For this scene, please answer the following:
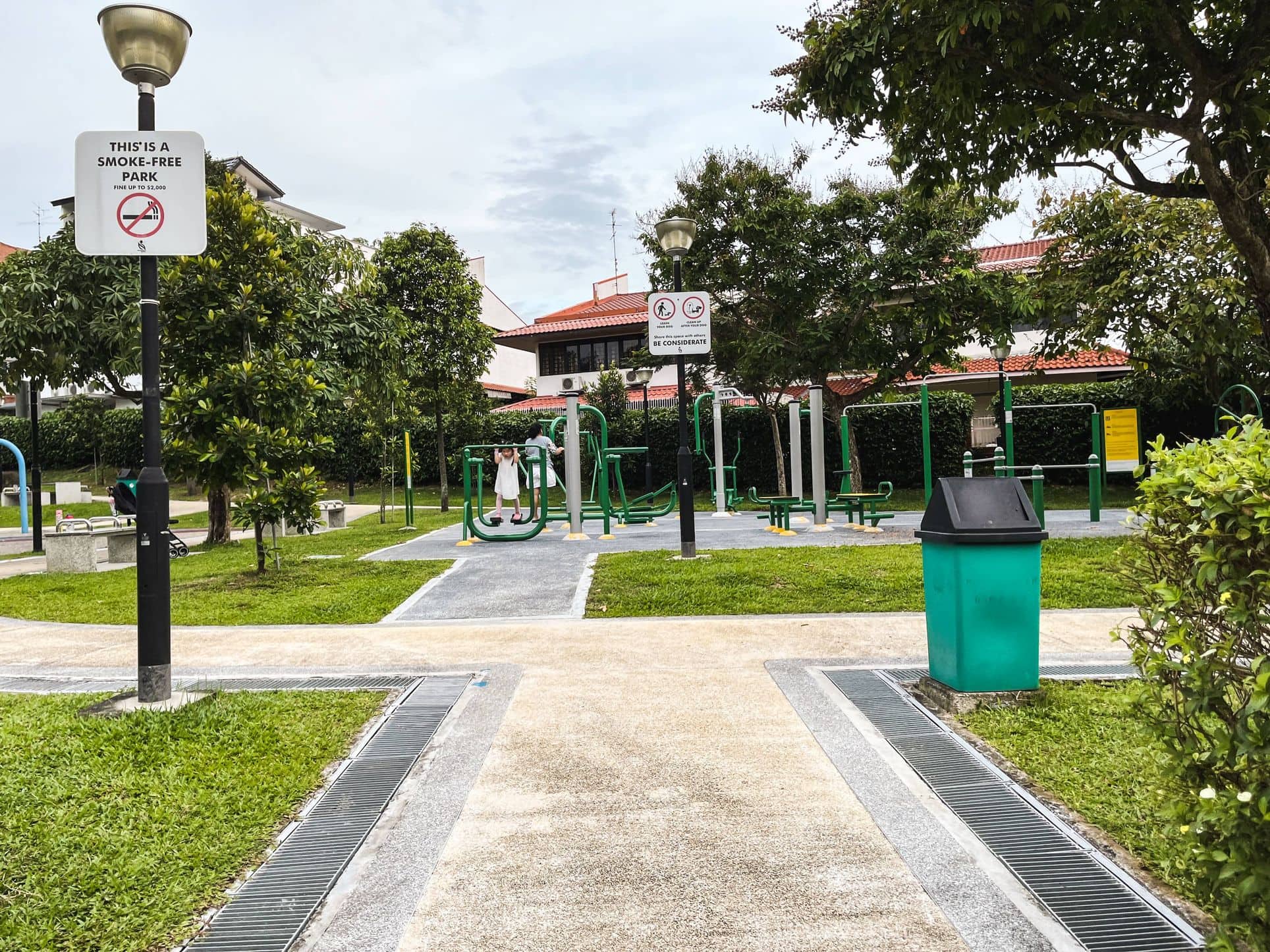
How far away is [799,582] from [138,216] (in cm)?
634

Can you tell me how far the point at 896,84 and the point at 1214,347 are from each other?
1095 centimetres

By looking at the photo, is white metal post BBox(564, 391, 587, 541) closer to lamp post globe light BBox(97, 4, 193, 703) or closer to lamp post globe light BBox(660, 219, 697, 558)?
lamp post globe light BBox(660, 219, 697, 558)

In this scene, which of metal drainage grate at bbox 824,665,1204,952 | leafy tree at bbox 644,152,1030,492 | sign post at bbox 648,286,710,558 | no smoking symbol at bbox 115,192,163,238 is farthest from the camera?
leafy tree at bbox 644,152,1030,492

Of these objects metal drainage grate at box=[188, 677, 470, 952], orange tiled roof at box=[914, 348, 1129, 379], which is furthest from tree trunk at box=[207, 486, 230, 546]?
orange tiled roof at box=[914, 348, 1129, 379]

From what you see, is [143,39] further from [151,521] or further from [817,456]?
[817,456]

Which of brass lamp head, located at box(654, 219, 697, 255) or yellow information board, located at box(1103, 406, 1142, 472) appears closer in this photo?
brass lamp head, located at box(654, 219, 697, 255)

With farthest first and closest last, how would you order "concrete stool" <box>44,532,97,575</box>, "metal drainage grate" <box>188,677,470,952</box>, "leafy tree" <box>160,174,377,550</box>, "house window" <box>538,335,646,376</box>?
"house window" <box>538,335,646,376</box>, "concrete stool" <box>44,532,97,575</box>, "leafy tree" <box>160,174,377,550</box>, "metal drainage grate" <box>188,677,470,952</box>

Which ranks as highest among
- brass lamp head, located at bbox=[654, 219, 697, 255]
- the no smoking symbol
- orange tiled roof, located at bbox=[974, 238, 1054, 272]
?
orange tiled roof, located at bbox=[974, 238, 1054, 272]

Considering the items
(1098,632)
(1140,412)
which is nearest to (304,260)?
(1098,632)

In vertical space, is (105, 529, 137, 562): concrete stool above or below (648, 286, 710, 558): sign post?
below

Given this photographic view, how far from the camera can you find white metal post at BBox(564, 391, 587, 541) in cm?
1351

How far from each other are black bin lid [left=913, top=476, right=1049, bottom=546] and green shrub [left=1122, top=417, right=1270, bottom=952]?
2.00 meters

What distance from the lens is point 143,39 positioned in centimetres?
482

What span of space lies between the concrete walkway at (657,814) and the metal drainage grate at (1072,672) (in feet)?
1.44
